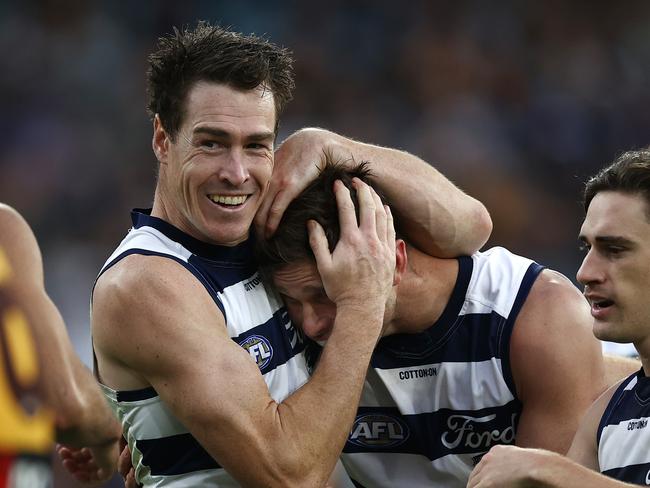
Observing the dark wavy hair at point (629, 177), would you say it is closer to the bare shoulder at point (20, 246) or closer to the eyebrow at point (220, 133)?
the eyebrow at point (220, 133)

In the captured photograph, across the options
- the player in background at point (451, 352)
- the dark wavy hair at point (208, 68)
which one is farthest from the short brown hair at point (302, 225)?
the dark wavy hair at point (208, 68)

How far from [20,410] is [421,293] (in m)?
2.46

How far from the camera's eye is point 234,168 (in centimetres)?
354

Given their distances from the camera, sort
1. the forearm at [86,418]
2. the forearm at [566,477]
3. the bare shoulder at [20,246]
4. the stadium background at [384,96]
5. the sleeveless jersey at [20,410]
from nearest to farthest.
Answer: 1. the sleeveless jersey at [20,410]
2. the bare shoulder at [20,246]
3. the forearm at [86,418]
4. the forearm at [566,477]
5. the stadium background at [384,96]

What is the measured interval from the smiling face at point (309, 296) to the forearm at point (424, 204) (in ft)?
1.56

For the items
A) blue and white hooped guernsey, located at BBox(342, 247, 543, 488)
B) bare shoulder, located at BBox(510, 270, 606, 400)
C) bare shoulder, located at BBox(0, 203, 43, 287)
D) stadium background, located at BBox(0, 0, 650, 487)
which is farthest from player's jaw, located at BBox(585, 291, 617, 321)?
stadium background, located at BBox(0, 0, 650, 487)

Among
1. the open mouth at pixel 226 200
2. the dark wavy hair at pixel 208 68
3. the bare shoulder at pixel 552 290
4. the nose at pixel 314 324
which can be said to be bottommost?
the nose at pixel 314 324

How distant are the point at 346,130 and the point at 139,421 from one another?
617 cm

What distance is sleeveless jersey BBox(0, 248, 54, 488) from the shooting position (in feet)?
5.43

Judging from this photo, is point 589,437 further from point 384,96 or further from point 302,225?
point 384,96

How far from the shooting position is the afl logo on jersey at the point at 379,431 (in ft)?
13.4

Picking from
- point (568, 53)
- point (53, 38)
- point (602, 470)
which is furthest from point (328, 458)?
point (568, 53)

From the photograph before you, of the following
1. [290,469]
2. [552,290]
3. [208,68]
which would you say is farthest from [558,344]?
[208,68]

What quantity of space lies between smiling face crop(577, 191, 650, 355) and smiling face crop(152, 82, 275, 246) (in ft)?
3.73
